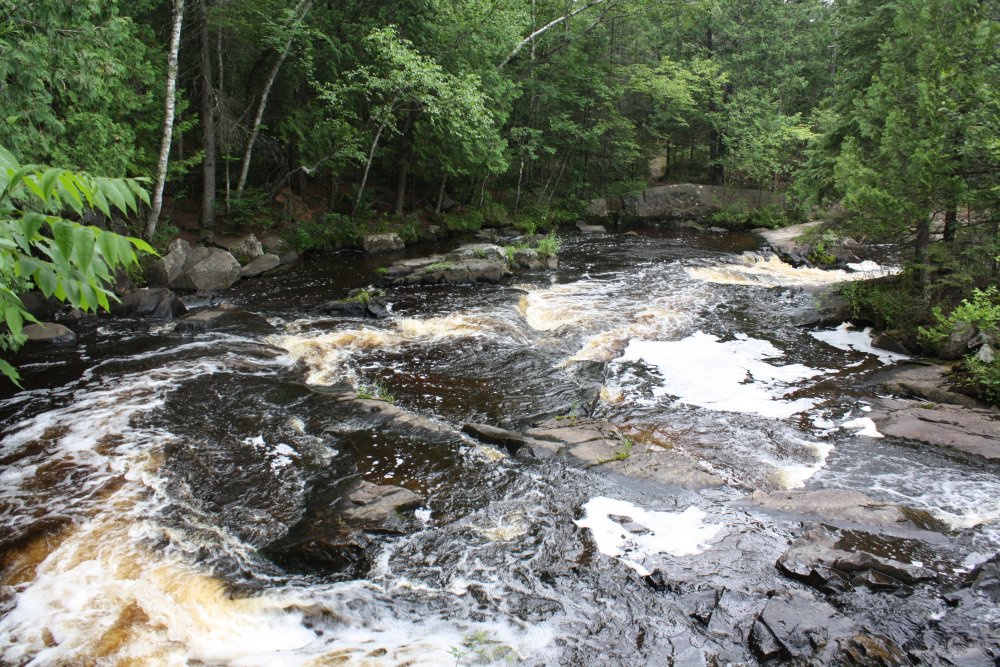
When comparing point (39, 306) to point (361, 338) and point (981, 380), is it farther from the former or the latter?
point (981, 380)

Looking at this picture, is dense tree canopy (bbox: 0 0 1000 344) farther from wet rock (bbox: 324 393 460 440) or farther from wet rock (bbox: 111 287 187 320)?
wet rock (bbox: 324 393 460 440)

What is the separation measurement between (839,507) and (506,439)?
3.64m

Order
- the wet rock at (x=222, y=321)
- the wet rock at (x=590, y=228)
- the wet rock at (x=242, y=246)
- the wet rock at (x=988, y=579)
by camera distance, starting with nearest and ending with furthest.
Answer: the wet rock at (x=988, y=579)
the wet rock at (x=222, y=321)
the wet rock at (x=242, y=246)
the wet rock at (x=590, y=228)

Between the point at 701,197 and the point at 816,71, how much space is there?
1087cm

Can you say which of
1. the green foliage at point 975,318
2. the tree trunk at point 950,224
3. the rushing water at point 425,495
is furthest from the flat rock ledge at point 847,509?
the tree trunk at point 950,224

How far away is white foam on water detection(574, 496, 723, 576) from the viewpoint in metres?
5.37

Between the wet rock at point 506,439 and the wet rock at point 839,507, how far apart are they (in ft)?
8.27

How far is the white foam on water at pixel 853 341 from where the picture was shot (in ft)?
35.5

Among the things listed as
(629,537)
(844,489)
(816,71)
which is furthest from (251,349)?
(816,71)

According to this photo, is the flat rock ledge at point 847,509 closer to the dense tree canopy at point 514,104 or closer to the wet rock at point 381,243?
the dense tree canopy at point 514,104

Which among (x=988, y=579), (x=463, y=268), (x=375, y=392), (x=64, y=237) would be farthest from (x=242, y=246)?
(x=988, y=579)

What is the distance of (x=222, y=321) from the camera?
1236cm

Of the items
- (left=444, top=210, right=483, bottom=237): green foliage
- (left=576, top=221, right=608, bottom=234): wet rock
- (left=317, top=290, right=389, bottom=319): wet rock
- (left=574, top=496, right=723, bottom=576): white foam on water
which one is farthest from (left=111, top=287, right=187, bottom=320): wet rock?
(left=576, top=221, right=608, bottom=234): wet rock

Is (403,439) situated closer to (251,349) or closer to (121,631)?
(121,631)
